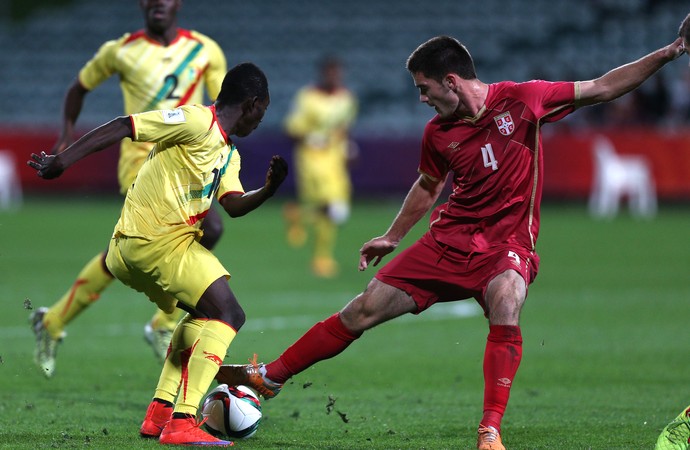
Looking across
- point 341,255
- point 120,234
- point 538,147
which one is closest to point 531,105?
point 538,147

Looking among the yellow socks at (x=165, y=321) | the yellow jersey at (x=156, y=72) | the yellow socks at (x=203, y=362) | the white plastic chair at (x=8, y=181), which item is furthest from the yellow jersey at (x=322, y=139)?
the white plastic chair at (x=8, y=181)

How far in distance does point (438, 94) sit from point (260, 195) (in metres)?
1.02

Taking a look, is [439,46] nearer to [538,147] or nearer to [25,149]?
[538,147]

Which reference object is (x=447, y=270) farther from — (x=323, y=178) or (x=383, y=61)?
(x=383, y=61)

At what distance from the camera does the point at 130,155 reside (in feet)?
26.9

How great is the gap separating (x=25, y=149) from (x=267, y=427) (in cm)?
2074

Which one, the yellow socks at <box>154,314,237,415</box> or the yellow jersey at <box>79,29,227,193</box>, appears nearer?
the yellow socks at <box>154,314,237,415</box>

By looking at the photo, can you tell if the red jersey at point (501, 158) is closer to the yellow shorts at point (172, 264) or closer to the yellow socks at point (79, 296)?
the yellow shorts at point (172, 264)

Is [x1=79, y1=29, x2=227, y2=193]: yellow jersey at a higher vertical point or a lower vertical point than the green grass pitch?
higher

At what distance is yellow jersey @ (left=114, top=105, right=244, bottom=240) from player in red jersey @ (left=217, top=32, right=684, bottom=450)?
0.87 metres

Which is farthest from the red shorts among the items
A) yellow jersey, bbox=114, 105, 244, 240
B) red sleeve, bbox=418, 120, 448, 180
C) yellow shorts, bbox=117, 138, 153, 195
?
yellow shorts, bbox=117, 138, 153, 195

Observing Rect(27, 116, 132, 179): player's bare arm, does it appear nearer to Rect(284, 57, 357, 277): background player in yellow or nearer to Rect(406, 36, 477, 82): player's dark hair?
Rect(406, 36, 477, 82): player's dark hair

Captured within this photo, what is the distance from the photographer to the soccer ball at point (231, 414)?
20.0 ft

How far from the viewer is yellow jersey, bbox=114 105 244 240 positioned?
19.3 feet
